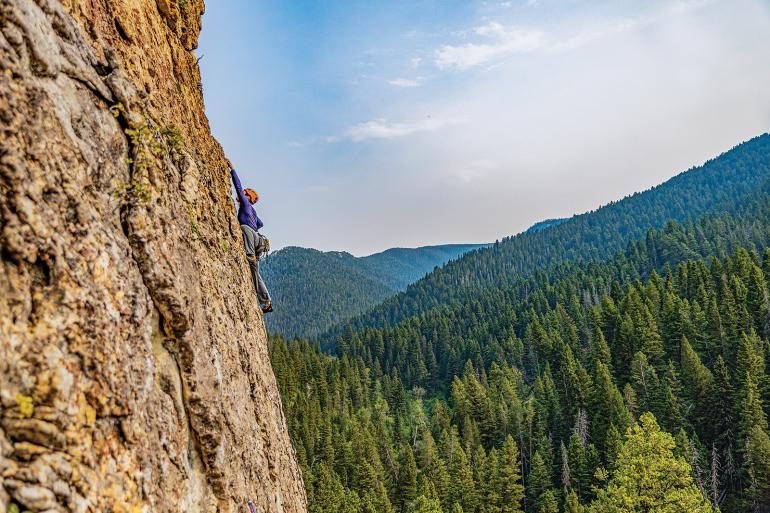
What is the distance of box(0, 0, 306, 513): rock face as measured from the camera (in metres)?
4.29

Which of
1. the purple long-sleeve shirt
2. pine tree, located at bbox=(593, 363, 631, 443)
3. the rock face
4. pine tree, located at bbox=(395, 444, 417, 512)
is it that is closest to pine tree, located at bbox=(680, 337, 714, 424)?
pine tree, located at bbox=(593, 363, 631, 443)

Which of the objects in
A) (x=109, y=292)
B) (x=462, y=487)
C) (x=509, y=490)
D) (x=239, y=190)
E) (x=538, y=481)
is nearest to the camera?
(x=109, y=292)

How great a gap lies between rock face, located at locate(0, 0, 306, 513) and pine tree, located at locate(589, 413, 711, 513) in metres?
22.4

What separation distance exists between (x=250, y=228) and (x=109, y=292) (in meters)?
6.70

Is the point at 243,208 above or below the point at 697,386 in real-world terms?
above

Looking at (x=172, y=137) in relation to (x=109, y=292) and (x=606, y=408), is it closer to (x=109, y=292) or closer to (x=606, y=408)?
(x=109, y=292)

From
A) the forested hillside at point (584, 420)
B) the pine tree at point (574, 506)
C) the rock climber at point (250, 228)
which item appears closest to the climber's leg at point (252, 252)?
the rock climber at point (250, 228)

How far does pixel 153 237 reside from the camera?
21.2 ft

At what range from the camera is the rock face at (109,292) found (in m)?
4.29

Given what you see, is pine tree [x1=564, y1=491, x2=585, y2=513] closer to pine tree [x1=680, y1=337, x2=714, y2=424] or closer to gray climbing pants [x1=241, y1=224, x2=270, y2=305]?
pine tree [x1=680, y1=337, x2=714, y2=424]

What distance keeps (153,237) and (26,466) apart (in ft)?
10.3

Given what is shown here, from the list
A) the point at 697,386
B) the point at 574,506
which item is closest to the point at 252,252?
the point at 574,506

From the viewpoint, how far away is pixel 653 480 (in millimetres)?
24594

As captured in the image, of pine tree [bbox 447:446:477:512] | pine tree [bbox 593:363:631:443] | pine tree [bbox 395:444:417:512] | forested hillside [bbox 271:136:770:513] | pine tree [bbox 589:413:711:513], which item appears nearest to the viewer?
pine tree [bbox 589:413:711:513]
